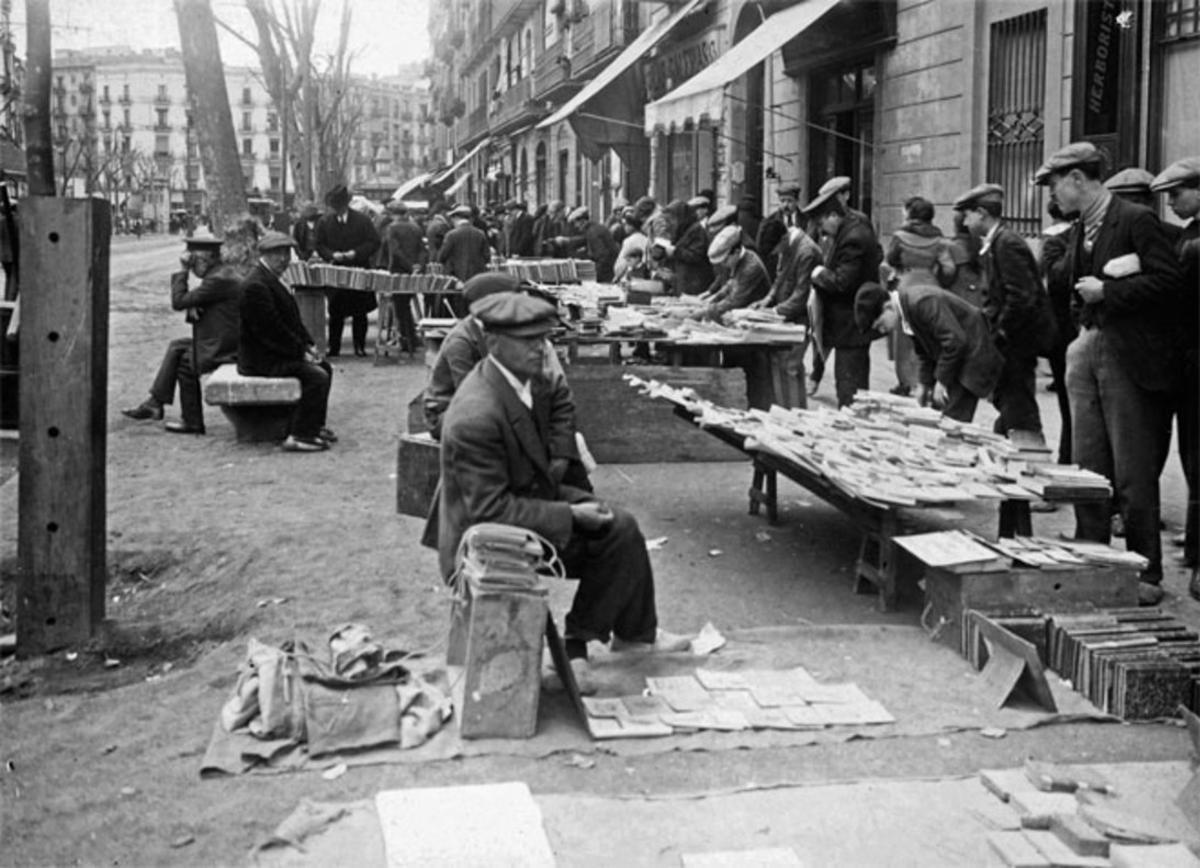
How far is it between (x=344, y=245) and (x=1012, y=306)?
11.1 m

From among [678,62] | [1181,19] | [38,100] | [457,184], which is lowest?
[38,100]

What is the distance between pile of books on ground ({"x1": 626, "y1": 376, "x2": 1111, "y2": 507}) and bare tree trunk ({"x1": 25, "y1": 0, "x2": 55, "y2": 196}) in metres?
8.21

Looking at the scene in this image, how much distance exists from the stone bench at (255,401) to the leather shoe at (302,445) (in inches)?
10.4

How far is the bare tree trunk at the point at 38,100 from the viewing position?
13484 mm

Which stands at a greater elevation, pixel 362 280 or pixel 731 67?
pixel 731 67

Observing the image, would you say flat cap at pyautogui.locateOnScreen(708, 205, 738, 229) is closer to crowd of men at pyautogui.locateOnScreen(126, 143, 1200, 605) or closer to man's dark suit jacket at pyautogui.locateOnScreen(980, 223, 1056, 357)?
crowd of men at pyautogui.locateOnScreen(126, 143, 1200, 605)

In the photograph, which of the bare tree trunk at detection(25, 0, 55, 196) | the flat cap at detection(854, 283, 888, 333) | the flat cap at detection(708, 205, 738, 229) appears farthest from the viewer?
the bare tree trunk at detection(25, 0, 55, 196)

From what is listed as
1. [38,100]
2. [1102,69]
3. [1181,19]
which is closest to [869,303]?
[1181,19]

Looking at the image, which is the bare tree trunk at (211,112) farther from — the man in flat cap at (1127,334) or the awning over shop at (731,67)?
the man in flat cap at (1127,334)

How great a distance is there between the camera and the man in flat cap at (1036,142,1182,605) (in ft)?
20.9

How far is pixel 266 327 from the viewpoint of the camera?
1074 centimetres

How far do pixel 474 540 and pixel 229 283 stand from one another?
23.4 ft

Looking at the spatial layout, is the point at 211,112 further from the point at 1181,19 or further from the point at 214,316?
the point at 1181,19

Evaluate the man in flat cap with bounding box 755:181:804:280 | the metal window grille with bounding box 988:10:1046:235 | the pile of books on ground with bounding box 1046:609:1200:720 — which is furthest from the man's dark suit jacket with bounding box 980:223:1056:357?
the man in flat cap with bounding box 755:181:804:280
